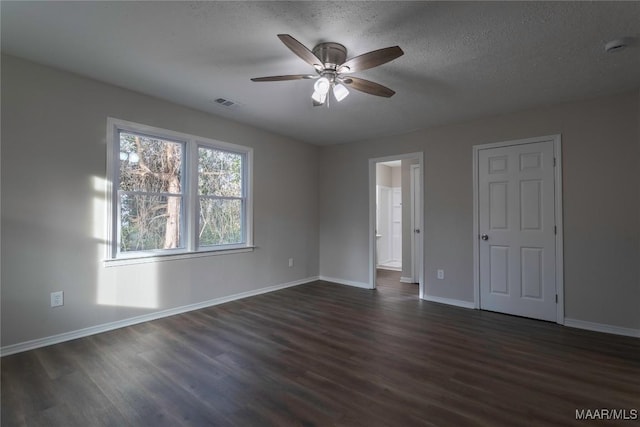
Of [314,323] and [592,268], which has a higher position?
[592,268]

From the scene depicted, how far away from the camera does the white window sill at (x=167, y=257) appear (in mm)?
3100

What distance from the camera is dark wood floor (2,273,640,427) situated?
181 cm

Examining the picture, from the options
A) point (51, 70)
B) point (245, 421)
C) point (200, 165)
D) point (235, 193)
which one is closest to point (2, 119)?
point (51, 70)

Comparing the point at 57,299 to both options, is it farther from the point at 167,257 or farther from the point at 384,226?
the point at 384,226

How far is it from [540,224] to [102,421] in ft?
14.3

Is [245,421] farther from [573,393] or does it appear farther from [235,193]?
[235,193]

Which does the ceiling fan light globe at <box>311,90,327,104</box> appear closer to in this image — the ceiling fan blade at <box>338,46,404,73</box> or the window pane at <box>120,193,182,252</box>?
the ceiling fan blade at <box>338,46,404,73</box>

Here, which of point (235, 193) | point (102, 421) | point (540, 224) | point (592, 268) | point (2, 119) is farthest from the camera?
point (235, 193)

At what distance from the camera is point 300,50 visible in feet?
6.47

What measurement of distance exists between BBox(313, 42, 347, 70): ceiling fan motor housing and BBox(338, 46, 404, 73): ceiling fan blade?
0.08 metres

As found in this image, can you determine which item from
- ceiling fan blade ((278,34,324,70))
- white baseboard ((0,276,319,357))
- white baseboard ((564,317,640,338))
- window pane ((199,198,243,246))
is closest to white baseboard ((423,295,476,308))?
white baseboard ((564,317,640,338))

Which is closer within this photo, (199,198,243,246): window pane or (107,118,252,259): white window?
(107,118,252,259): white window

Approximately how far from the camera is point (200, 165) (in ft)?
12.8

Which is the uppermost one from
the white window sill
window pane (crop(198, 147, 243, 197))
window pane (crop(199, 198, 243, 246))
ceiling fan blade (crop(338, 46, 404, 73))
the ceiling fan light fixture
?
ceiling fan blade (crop(338, 46, 404, 73))
